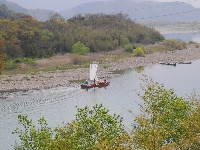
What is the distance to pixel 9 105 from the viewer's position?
32438 millimetres

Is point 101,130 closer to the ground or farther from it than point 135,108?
farther from it

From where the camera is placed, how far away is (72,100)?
34.1 meters

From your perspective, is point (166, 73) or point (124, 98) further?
point (166, 73)

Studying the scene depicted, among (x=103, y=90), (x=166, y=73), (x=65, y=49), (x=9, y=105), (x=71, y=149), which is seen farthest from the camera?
(x=65, y=49)

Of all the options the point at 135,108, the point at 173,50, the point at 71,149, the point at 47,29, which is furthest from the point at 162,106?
the point at 173,50

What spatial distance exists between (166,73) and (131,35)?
85.4 ft

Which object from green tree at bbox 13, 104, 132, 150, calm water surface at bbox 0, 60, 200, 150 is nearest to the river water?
calm water surface at bbox 0, 60, 200, 150

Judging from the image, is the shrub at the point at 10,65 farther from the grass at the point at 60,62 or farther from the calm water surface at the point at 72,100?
the calm water surface at the point at 72,100

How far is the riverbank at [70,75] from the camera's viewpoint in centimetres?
4128

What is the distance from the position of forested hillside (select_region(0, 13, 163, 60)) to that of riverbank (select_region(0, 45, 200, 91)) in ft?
15.9

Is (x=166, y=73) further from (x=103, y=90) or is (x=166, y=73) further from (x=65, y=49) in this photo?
(x=65, y=49)

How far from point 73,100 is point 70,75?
1227 cm

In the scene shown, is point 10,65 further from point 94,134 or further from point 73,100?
point 94,134

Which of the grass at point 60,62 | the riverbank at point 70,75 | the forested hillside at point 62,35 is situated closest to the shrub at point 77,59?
the grass at point 60,62
